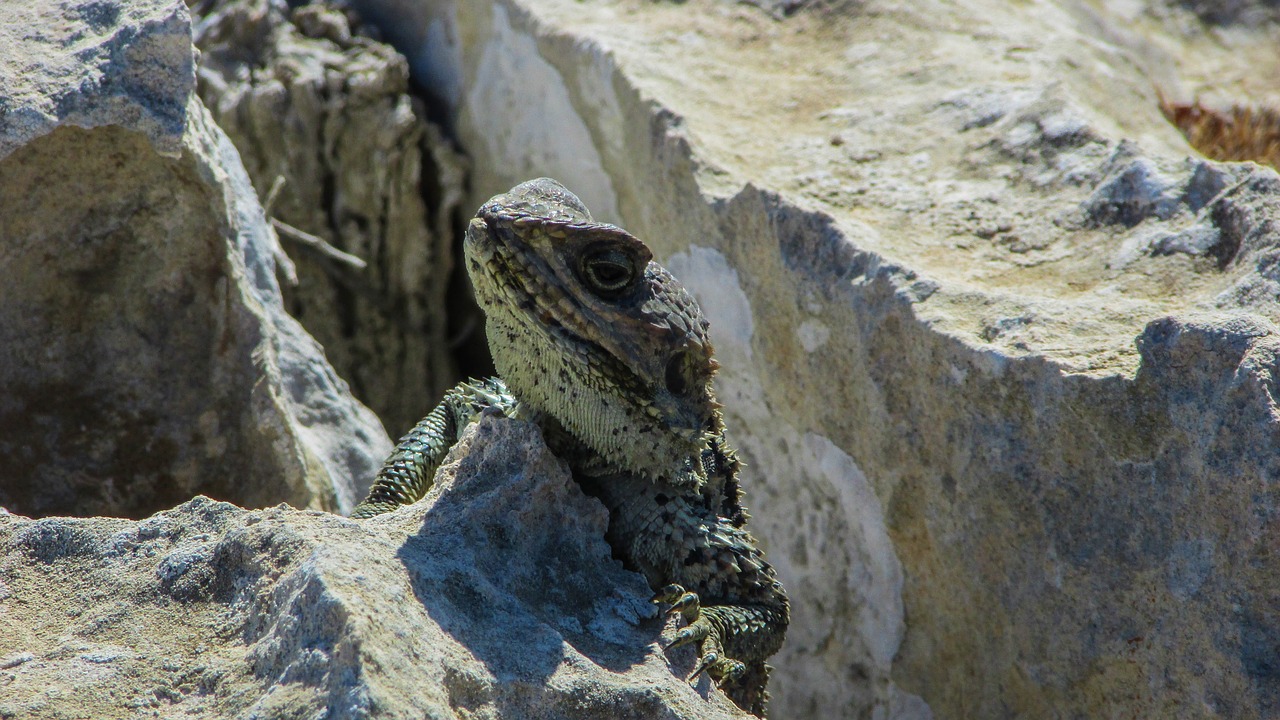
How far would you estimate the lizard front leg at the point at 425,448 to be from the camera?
352cm

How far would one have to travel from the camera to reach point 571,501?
3123mm

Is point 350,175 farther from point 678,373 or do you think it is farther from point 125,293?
point 678,373

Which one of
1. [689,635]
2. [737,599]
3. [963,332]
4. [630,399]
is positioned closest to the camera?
[689,635]

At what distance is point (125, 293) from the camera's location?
3.84m

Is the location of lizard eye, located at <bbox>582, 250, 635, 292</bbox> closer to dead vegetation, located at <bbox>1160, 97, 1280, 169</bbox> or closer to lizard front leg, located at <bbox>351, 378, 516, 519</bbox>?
lizard front leg, located at <bbox>351, 378, 516, 519</bbox>

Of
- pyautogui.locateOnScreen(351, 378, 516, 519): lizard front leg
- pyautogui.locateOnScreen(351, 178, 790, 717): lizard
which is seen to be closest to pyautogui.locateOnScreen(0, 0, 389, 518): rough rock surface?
pyautogui.locateOnScreen(351, 378, 516, 519): lizard front leg

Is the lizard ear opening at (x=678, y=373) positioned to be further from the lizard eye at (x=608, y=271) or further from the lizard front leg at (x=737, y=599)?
the lizard front leg at (x=737, y=599)

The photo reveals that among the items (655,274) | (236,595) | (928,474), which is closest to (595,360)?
(655,274)

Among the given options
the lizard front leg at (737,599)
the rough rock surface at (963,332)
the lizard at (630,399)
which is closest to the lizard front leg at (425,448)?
the lizard at (630,399)

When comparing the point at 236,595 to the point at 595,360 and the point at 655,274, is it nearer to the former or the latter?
the point at 595,360

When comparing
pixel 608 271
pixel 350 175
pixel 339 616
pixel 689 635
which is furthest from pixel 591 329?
pixel 350 175

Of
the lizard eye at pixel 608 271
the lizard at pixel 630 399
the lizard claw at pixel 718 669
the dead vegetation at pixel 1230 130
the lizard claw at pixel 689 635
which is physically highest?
the dead vegetation at pixel 1230 130

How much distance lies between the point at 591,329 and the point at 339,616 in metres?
1.07

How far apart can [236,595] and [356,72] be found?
5233 mm
